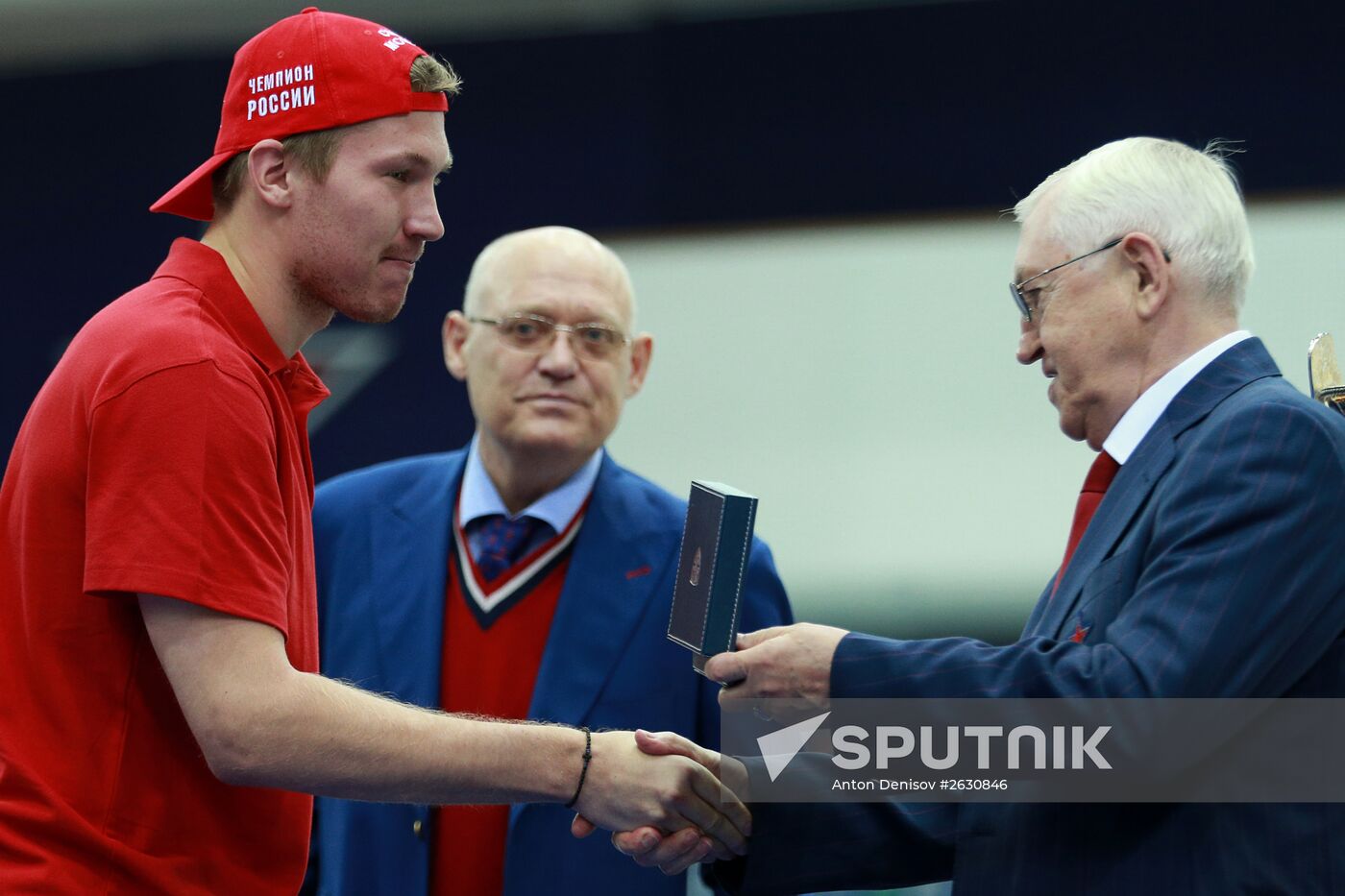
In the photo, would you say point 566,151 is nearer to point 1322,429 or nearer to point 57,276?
point 57,276

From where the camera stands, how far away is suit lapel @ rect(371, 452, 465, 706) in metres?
2.86

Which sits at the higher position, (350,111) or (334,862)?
(350,111)

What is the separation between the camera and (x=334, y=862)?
2793 millimetres

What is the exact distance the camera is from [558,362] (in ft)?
10.1

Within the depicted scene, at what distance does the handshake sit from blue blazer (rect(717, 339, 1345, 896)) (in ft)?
0.25

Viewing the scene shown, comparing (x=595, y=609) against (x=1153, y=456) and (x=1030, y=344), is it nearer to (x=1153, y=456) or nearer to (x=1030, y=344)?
(x=1030, y=344)

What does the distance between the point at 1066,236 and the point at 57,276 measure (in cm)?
451

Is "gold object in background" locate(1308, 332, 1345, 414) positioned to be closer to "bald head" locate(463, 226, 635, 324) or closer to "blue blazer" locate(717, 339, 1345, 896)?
"blue blazer" locate(717, 339, 1345, 896)

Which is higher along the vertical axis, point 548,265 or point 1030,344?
point 548,265

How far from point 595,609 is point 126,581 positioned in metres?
1.32

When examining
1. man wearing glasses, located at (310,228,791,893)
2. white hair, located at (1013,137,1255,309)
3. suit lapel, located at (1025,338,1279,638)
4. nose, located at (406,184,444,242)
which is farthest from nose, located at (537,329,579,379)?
suit lapel, located at (1025,338,1279,638)

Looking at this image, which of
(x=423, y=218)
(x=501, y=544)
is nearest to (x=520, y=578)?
(x=501, y=544)

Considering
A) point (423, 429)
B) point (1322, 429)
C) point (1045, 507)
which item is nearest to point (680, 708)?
point (1322, 429)

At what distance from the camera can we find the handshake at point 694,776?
2048mm
